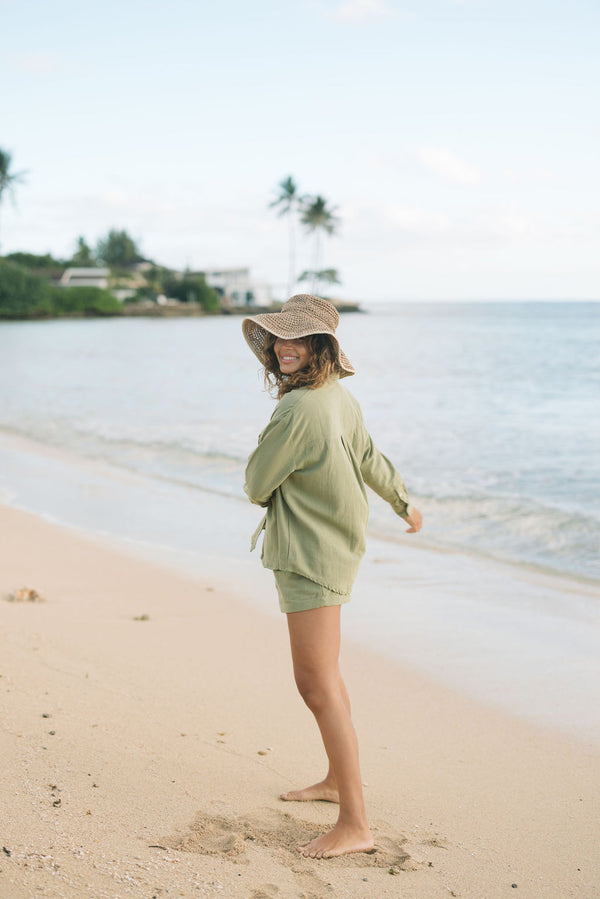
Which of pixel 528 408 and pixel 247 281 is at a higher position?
pixel 247 281

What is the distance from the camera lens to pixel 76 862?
95.7 inches

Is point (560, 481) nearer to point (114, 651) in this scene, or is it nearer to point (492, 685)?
point (492, 685)

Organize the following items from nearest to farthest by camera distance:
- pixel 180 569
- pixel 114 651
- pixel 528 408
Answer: pixel 114 651 < pixel 180 569 < pixel 528 408

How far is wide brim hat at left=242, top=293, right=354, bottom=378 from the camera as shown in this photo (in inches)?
105

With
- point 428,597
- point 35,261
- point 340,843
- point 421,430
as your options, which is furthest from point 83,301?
point 340,843

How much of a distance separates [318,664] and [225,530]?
18.8 feet

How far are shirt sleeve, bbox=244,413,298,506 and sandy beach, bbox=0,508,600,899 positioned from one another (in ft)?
3.66

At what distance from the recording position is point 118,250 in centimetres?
12431

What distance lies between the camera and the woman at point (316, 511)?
2.61 m

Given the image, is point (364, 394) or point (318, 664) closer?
point (318, 664)

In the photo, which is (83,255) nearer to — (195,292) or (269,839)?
(195,292)

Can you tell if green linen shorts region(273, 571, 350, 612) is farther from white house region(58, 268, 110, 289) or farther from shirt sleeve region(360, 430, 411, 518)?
white house region(58, 268, 110, 289)

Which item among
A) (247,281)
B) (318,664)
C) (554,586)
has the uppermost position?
(247,281)

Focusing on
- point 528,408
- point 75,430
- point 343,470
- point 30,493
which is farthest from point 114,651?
point 528,408
